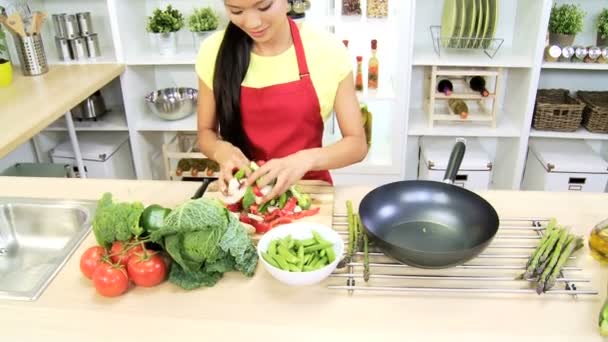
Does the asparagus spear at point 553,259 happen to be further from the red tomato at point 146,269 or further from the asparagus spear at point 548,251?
the red tomato at point 146,269

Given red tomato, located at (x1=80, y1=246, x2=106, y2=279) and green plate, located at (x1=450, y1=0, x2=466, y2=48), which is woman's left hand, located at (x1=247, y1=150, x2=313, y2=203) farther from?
green plate, located at (x1=450, y1=0, x2=466, y2=48)

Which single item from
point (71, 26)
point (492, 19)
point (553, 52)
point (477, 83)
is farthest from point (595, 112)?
point (71, 26)

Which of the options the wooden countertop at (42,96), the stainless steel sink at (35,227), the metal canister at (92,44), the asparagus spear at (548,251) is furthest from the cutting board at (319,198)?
the metal canister at (92,44)

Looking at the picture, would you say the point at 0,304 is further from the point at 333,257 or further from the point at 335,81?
the point at 335,81

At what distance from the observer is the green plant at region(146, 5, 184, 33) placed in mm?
2625

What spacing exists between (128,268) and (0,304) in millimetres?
245

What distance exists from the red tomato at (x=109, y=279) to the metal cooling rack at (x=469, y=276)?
388 mm

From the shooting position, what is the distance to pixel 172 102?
108 inches

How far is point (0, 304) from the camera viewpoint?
3.31 feet

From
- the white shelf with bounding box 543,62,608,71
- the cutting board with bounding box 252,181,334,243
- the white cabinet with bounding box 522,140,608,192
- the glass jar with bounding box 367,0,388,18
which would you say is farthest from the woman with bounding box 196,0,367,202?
the white cabinet with bounding box 522,140,608,192

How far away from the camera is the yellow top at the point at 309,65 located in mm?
1558

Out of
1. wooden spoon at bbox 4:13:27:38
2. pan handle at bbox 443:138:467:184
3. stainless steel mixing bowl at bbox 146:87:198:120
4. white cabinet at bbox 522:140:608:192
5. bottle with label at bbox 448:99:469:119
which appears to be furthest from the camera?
stainless steel mixing bowl at bbox 146:87:198:120

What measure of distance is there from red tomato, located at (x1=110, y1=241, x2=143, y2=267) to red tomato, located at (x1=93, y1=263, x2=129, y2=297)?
0.02m

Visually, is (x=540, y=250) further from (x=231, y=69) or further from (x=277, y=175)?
(x=231, y=69)
